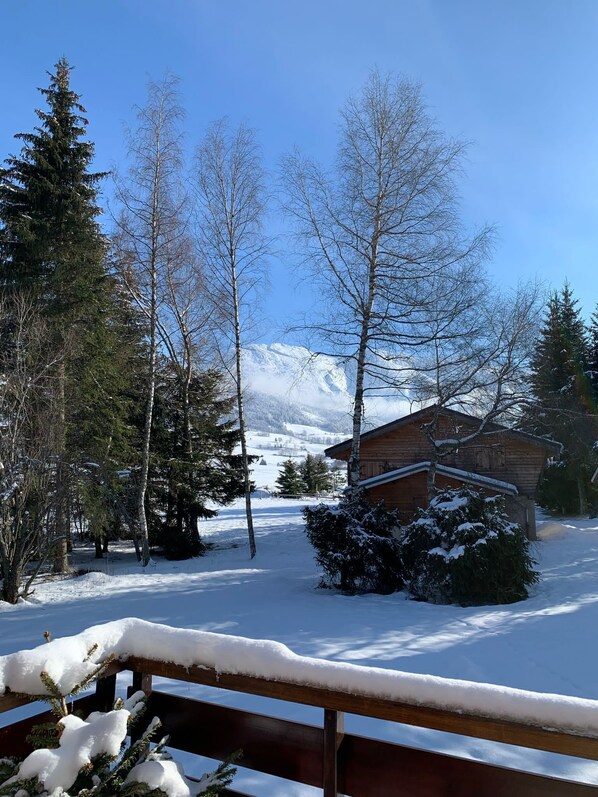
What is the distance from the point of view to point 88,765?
4.88 ft

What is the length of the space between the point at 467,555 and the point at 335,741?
301 inches

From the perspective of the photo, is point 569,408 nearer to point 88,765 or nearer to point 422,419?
point 422,419

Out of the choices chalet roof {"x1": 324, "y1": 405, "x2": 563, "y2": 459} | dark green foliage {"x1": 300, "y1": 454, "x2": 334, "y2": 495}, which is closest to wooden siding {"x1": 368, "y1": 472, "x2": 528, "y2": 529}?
chalet roof {"x1": 324, "y1": 405, "x2": 563, "y2": 459}

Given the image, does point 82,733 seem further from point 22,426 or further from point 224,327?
point 224,327

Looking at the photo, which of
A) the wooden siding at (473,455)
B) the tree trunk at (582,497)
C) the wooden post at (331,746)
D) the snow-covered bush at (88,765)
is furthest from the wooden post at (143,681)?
the tree trunk at (582,497)

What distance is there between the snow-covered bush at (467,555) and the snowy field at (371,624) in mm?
507

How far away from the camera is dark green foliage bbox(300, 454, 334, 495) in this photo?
42.9 metres

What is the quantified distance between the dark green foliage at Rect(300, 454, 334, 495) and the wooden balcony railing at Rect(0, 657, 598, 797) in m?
40.3

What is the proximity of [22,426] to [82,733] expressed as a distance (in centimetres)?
1026

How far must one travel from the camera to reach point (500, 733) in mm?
1416

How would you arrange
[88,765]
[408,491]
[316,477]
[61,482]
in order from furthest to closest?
[316,477], [408,491], [61,482], [88,765]

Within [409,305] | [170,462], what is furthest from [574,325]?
[170,462]

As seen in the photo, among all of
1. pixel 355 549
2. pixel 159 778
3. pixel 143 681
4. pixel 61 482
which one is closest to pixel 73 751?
pixel 159 778

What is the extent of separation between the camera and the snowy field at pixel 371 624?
401 centimetres
